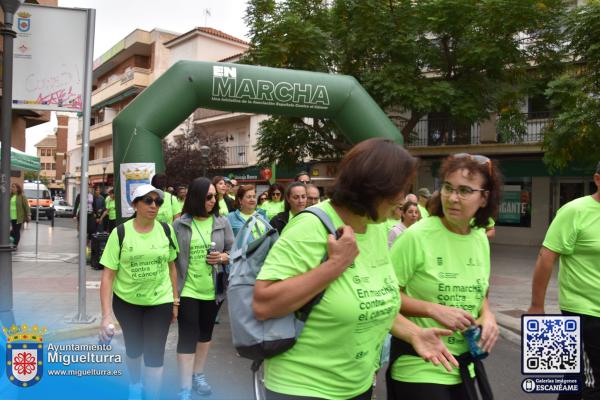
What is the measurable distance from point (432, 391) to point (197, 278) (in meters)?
2.62

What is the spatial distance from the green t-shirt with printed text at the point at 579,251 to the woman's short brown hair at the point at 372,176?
198 cm

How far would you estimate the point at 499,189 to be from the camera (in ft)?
8.63

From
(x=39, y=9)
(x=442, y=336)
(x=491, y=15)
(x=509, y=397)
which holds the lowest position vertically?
(x=509, y=397)

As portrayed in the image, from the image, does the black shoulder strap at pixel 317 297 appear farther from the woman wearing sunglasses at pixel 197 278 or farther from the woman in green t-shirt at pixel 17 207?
the woman in green t-shirt at pixel 17 207

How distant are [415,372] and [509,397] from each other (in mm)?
2924

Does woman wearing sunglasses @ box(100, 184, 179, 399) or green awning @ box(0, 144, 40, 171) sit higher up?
green awning @ box(0, 144, 40, 171)

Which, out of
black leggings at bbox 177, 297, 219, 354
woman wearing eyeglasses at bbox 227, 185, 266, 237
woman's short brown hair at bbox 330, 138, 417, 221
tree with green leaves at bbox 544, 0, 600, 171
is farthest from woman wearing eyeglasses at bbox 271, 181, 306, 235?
tree with green leaves at bbox 544, 0, 600, 171

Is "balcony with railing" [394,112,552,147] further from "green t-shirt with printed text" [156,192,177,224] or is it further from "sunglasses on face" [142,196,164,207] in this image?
"sunglasses on face" [142,196,164,207]

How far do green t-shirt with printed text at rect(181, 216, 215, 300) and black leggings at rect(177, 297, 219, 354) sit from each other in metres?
0.06

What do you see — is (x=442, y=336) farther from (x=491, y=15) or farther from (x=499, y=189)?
(x=491, y=15)

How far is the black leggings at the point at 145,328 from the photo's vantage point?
402 centimetres

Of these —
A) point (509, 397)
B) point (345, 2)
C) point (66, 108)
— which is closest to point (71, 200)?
point (345, 2)

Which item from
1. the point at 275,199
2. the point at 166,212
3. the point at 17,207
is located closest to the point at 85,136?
the point at 166,212

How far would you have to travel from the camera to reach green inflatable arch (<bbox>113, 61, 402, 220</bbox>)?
8539 millimetres
